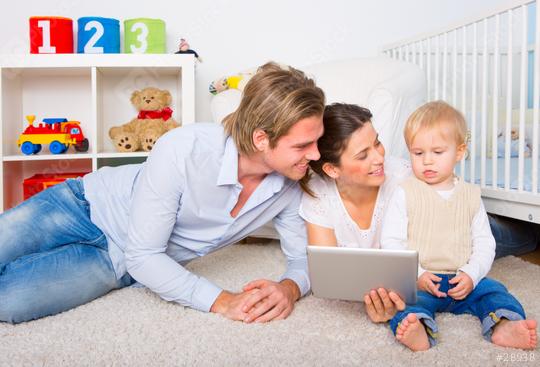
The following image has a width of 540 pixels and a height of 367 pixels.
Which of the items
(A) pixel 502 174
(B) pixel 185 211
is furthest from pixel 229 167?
(A) pixel 502 174

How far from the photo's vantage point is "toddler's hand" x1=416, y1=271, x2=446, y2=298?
3.65ft

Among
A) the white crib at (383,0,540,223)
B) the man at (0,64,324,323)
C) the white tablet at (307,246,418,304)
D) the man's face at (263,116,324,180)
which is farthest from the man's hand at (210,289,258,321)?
the white crib at (383,0,540,223)

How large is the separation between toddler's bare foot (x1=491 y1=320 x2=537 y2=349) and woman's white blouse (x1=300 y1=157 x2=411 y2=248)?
14.2 inches

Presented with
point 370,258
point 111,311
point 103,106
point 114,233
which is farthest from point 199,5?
point 370,258

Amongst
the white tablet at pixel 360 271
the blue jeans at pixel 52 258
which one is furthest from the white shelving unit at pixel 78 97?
the white tablet at pixel 360 271

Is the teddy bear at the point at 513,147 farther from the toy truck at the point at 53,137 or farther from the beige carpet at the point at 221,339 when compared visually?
the toy truck at the point at 53,137

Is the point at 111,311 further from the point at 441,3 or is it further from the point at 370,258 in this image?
the point at 441,3

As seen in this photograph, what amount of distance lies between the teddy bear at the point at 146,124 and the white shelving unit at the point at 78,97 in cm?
5

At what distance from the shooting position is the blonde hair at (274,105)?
1105 mm

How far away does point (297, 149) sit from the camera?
1138mm

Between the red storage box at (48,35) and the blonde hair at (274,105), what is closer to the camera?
the blonde hair at (274,105)

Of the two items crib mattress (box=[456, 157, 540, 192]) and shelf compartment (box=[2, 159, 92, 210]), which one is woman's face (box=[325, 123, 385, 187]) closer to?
crib mattress (box=[456, 157, 540, 192])

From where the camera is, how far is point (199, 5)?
8.27 ft

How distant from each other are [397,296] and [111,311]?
24.9 inches
